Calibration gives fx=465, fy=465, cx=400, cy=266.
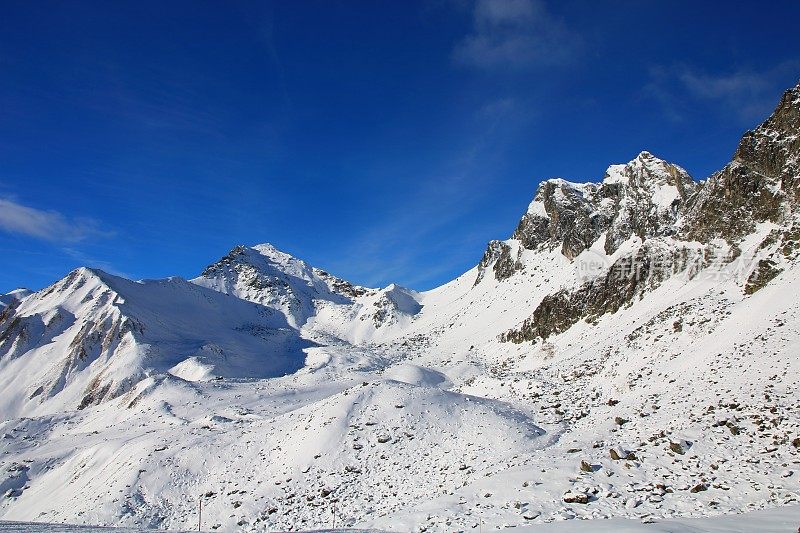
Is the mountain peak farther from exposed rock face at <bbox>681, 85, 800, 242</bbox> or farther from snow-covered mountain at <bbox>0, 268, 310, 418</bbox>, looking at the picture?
snow-covered mountain at <bbox>0, 268, 310, 418</bbox>

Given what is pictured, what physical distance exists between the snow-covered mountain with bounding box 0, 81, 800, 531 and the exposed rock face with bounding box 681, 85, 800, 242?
228mm

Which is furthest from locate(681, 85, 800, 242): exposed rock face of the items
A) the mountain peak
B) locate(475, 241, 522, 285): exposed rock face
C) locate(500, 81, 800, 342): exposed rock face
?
locate(475, 241, 522, 285): exposed rock face

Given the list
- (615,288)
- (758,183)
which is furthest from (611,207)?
(758,183)

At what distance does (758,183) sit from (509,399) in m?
36.5

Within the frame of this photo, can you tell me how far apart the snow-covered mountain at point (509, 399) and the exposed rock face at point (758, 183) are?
0.75ft

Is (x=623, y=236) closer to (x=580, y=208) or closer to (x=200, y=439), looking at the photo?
(x=580, y=208)

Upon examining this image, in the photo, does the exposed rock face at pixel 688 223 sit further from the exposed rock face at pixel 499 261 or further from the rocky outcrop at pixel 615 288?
the exposed rock face at pixel 499 261

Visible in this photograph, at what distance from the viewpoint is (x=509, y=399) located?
39.4 metres

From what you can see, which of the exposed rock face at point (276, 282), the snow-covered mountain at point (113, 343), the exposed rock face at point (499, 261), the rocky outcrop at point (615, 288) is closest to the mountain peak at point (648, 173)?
the exposed rock face at point (499, 261)

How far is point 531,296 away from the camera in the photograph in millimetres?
85062

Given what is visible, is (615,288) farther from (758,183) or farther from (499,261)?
(499,261)

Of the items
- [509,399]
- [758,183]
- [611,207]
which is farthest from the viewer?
[611,207]

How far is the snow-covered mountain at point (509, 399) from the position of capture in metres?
20.8

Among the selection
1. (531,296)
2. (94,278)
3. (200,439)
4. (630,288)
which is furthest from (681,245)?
(94,278)
